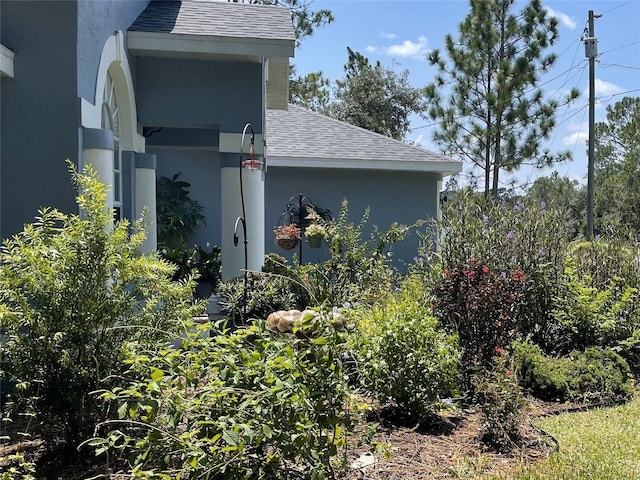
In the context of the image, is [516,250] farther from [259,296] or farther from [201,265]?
[201,265]

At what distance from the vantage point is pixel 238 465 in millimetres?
2742

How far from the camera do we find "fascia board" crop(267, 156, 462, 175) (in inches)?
479

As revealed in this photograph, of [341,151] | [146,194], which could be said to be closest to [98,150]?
[146,194]

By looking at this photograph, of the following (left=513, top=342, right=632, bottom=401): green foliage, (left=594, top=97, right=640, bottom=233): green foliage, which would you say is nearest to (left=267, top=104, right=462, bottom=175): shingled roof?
(left=513, top=342, right=632, bottom=401): green foliage

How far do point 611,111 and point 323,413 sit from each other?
35.4 meters

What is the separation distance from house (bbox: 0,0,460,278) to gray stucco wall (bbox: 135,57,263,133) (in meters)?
0.01

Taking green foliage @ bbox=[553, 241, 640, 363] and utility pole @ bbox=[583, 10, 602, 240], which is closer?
green foliage @ bbox=[553, 241, 640, 363]

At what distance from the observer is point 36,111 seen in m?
4.64

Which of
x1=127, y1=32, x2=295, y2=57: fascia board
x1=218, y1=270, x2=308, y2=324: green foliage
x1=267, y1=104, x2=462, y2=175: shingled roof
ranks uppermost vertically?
x1=127, y1=32, x2=295, y2=57: fascia board

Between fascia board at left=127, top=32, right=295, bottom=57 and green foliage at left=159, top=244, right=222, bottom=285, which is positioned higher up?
fascia board at left=127, top=32, right=295, bottom=57

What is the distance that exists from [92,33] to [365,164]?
7.83m

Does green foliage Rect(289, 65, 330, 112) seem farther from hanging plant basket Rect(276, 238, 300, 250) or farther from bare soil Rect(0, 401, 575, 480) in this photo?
bare soil Rect(0, 401, 575, 480)

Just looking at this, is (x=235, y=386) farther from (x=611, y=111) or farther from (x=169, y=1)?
(x=611, y=111)

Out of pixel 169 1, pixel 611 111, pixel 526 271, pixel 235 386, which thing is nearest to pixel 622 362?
pixel 526 271
